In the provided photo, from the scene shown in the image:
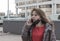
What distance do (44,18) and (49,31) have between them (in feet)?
0.77

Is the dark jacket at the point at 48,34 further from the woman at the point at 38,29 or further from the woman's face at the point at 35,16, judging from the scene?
the woman's face at the point at 35,16

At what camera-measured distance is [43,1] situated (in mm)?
58938

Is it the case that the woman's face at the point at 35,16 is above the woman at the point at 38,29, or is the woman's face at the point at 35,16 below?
above

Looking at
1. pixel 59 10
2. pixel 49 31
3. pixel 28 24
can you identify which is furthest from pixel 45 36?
pixel 59 10

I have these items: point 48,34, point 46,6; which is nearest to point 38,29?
point 48,34

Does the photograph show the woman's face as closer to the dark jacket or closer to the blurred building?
the dark jacket

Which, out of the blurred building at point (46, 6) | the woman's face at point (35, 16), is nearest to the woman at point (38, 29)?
the woman's face at point (35, 16)

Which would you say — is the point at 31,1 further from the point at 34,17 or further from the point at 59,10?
the point at 34,17

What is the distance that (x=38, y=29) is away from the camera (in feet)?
13.2

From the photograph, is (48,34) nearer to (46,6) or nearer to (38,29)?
(38,29)

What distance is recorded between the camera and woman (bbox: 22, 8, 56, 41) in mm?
3947

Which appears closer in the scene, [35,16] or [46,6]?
[35,16]

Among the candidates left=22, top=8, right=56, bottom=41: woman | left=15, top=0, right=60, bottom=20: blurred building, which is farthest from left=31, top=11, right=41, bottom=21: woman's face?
left=15, top=0, right=60, bottom=20: blurred building

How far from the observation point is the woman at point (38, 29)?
395 centimetres
